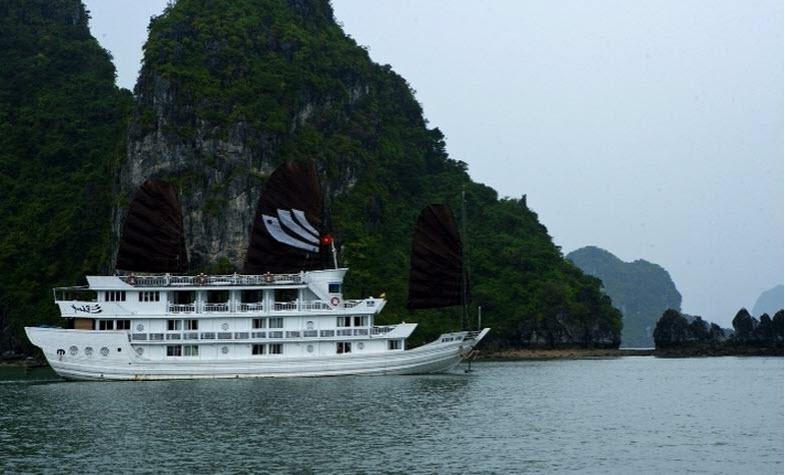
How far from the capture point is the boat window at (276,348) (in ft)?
138

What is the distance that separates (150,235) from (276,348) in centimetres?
773

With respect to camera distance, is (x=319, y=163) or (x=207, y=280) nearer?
(x=207, y=280)

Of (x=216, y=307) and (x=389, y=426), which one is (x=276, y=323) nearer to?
(x=216, y=307)

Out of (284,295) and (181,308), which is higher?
(284,295)

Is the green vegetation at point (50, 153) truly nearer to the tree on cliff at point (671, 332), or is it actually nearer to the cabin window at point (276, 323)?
the cabin window at point (276, 323)

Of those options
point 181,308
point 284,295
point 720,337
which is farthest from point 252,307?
point 720,337

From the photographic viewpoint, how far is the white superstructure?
41.1m

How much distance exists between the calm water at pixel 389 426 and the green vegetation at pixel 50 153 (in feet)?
122

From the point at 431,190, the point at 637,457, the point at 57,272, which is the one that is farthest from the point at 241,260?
the point at 637,457

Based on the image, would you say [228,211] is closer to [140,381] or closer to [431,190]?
[431,190]

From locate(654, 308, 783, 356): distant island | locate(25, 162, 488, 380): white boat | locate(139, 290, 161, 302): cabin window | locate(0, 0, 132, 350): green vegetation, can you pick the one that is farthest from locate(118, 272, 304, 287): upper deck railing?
locate(654, 308, 783, 356): distant island

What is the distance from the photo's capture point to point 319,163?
79.8 metres

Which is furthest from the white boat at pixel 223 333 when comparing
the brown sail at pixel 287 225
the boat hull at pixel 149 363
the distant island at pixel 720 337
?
the distant island at pixel 720 337

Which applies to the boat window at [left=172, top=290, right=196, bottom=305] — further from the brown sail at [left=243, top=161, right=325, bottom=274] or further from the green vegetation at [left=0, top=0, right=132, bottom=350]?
the green vegetation at [left=0, top=0, right=132, bottom=350]
